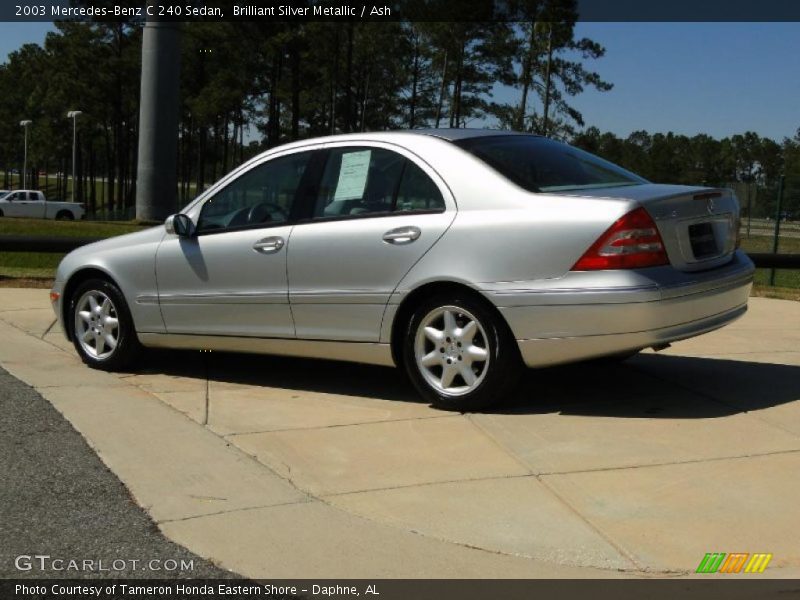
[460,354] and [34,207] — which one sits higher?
[460,354]

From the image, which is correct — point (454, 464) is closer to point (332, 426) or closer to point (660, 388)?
point (332, 426)

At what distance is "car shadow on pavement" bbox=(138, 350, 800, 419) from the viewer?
5.96 m

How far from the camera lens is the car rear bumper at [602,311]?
530cm

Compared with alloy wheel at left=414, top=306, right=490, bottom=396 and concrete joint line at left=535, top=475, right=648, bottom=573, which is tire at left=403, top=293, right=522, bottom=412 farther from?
concrete joint line at left=535, top=475, right=648, bottom=573

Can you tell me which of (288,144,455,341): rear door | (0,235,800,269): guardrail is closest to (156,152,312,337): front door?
(288,144,455,341): rear door

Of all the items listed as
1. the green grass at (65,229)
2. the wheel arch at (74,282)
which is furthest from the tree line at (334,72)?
the wheel arch at (74,282)

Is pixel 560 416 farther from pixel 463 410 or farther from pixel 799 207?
pixel 799 207

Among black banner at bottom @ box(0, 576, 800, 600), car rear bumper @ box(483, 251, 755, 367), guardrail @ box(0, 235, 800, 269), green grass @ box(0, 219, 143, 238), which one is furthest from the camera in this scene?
green grass @ box(0, 219, 143, 238)

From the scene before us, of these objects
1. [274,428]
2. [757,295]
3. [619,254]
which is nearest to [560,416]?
[619,254]

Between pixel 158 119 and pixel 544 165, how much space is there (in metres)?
15.1

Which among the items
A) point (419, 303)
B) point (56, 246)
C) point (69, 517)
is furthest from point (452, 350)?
point (56, 246)

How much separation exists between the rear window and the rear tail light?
0.55 m

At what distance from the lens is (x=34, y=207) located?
5391cm

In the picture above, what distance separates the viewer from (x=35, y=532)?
4.09 metres
